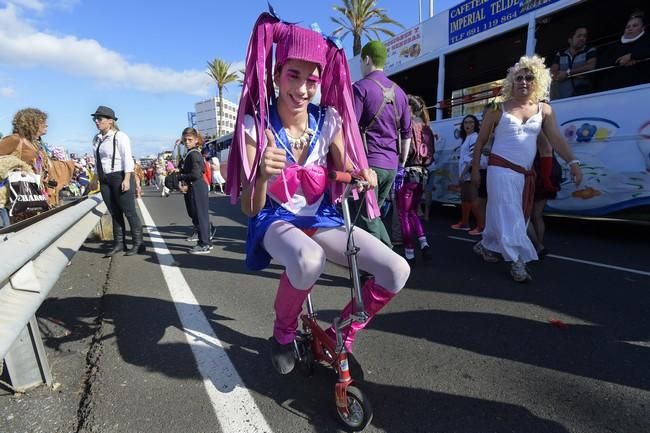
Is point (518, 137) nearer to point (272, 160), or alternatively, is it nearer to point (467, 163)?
point (467, 163)

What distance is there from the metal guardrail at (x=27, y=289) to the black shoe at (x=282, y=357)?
111 centimetres

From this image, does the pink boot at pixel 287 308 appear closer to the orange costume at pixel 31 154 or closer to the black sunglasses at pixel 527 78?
the black sunglasses at pixel 527 78

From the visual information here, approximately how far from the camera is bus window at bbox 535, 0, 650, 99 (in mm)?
5652

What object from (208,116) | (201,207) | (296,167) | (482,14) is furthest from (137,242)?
(208,116)

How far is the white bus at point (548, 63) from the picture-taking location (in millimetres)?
4984

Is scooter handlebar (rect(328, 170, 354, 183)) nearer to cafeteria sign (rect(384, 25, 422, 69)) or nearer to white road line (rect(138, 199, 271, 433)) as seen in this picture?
white road line (rect(138, 199, 271, 433))

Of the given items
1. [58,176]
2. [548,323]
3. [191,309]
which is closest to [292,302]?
[191,309]

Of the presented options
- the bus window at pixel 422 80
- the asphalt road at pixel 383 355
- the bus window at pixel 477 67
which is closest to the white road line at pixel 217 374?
the asphalt road at pixel 383 355

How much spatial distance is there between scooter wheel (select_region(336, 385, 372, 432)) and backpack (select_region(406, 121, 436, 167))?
11.3ft

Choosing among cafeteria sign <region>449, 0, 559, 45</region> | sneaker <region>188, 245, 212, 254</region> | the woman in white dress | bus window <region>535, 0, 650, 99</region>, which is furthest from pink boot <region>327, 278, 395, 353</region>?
cafeteria sign <region>449, 0, 559, 45</region>

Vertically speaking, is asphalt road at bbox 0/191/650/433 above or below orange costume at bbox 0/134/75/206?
below

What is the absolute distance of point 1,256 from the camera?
4.71ft

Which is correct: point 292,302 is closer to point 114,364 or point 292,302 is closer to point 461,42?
point 114,364

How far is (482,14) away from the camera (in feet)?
22.8
